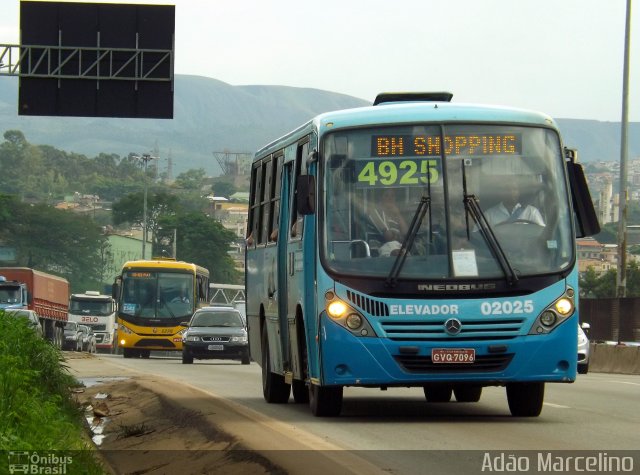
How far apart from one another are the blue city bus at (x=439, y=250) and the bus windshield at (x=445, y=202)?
0.01 metres

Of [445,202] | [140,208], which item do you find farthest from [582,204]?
[140,208]

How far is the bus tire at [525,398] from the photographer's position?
15.2 meters

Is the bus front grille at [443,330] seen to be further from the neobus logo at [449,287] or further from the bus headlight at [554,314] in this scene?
the neobus logo at [449,287]

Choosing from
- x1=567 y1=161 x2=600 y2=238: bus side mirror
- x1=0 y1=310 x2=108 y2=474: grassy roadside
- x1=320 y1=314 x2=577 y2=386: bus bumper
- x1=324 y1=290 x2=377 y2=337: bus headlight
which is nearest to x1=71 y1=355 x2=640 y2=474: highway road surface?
x1=320 y1=314 x2=577 y2=386: bus bumper

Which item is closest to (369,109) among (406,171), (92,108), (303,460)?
(406,171)

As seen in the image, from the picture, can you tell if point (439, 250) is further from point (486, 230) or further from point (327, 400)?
point (327, 400)

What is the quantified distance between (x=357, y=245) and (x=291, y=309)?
196 cm

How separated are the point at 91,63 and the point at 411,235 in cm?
2365

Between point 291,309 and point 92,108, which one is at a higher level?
point 92,108

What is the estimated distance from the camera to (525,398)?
15.3 meters

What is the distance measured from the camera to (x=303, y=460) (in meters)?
10.8

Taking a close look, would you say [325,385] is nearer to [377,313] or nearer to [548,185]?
[377,313]

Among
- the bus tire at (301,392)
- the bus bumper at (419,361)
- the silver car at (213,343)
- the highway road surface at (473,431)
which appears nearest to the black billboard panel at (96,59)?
the silver car at (213,343)

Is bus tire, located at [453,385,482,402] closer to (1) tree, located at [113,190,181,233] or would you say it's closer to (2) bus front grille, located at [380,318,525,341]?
(2) bus front grille, located at [380,318,525,341]
